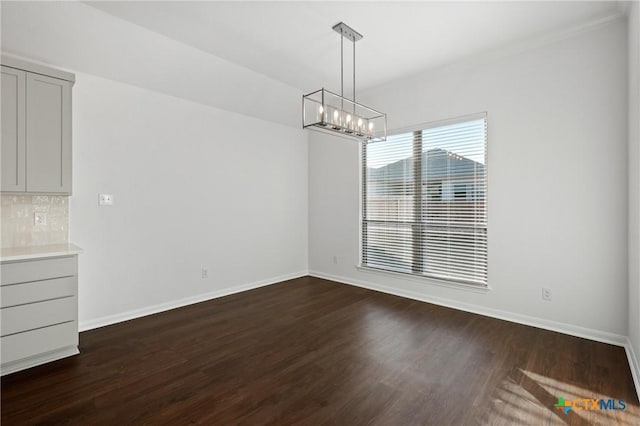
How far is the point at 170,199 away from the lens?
400 cm

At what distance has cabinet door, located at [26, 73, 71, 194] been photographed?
2.69 m

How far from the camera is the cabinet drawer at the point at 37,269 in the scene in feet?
7.82

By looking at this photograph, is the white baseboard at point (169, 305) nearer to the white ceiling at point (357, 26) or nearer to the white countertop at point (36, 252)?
the white countertop at point (36, 252)

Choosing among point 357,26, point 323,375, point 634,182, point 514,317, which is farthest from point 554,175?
point 323,375

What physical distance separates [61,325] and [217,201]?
90.0 inches

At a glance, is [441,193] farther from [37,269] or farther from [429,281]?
[37,269]

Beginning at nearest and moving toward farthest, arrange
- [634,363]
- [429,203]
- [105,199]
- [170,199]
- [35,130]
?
1. [634,363]
2. [35,130]
3. [105,199]
4. [170,199]
5. [429,203]

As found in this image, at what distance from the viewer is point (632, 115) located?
103 inches

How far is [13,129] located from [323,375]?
10.7 ft

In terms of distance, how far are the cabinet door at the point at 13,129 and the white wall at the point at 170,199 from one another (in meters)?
0.61

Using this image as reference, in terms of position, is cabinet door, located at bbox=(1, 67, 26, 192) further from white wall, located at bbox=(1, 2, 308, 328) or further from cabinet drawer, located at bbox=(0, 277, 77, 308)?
cabinet drawer, located at bbox=(0, 277, 77, 308)

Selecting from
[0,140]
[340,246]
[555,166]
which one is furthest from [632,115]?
[0,140]

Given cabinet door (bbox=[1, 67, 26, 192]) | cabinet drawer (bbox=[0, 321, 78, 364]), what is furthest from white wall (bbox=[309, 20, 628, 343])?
cabinet door (bbox=[1, 67, 26, 192])

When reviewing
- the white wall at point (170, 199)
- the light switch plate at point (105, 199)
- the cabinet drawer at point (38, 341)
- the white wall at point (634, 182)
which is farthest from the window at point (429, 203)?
the cabinet drawer at point (38, 341)
